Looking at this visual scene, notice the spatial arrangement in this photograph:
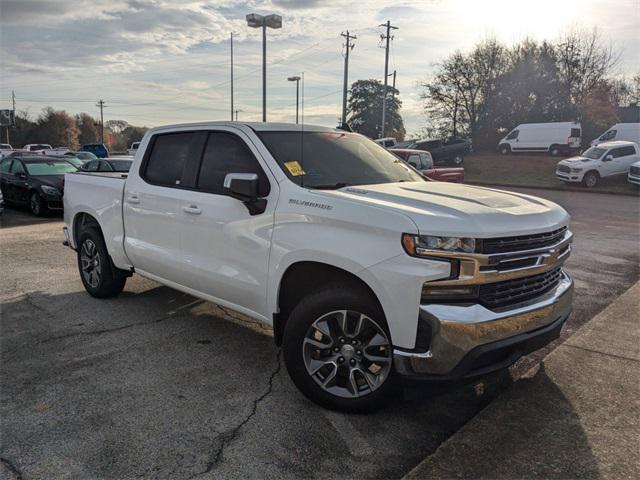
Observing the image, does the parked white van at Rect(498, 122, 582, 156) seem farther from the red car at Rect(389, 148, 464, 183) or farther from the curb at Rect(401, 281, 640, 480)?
the curb at Rect(401, 281, 640, 480)

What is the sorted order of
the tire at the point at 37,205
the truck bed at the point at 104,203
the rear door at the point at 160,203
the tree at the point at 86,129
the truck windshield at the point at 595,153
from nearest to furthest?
the rear door at the point at 160,203 < the truck bed at the point at 104,203 < the tire at the point at 37,205 < the truck windshield at the point at 595,153 < the tree at the point at 86,129

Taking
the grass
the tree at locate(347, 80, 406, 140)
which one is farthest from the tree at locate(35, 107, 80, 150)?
the grass

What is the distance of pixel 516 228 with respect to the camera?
3016 millimetres

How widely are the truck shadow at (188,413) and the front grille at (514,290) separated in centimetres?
55

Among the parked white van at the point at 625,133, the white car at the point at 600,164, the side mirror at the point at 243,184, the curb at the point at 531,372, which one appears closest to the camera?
the curb at the point at 531,372

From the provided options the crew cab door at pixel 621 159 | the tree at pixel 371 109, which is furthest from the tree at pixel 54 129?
the crew cab door at pixel 621 159

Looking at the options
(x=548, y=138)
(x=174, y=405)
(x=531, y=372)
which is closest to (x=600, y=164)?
(x=548, y=138)

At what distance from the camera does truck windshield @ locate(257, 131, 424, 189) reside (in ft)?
12.5

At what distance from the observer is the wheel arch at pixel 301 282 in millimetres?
3293

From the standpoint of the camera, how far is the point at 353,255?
306 cm

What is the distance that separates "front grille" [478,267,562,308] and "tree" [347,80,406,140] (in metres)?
62.5

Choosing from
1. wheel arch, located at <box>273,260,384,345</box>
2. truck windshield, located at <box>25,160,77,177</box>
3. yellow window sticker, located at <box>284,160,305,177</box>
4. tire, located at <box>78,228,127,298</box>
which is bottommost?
tire, located at <box>78,228,127,298</box>

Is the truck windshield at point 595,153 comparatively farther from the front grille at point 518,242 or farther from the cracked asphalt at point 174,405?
the front grille at point 518,242

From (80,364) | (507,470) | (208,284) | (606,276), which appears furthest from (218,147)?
(606,276)
